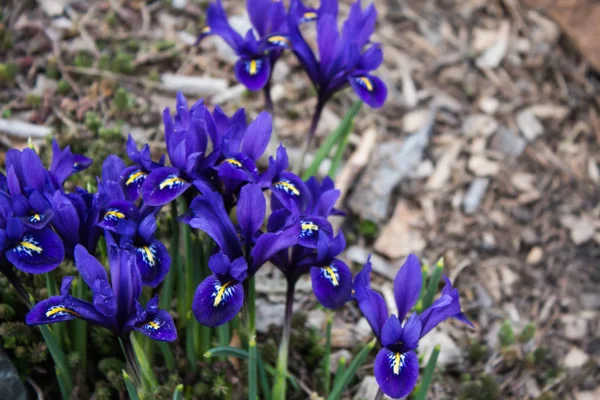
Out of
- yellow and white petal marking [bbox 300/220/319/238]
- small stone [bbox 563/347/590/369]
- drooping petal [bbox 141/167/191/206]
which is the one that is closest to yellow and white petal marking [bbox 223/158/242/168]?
drooping petal [bbox 141/167/191/206]

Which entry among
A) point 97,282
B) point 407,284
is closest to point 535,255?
point 407,284

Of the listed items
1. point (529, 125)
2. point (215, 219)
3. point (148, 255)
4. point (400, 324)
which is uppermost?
point (215, 219)

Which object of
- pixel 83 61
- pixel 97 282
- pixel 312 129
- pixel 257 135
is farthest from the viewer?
pixel 83 61

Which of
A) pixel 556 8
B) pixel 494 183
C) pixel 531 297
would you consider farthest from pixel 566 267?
pixel 556 8

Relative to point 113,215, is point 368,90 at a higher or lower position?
higher

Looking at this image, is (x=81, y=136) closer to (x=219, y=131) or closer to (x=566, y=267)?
(x=219, y=131)

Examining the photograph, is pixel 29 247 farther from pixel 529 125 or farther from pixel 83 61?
pixel 529 125

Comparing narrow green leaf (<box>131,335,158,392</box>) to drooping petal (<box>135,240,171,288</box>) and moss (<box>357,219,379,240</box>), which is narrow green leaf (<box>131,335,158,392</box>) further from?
moss (<box>357,219,379,240</box>)

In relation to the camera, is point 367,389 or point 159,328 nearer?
point 159,328
